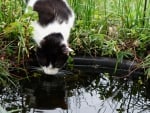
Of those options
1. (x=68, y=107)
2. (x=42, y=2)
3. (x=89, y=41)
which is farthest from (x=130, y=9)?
(x=68, y=107)

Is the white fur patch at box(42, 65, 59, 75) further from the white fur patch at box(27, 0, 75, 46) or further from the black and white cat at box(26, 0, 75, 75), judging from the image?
the white fur patch at box(27, 0, 75, 46)

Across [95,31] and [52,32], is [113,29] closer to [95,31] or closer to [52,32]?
[95,31]

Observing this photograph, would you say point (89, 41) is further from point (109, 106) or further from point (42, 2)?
point (109, 106)

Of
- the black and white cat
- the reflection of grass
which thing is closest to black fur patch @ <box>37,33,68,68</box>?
the black and white cat

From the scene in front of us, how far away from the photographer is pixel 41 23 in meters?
3.97

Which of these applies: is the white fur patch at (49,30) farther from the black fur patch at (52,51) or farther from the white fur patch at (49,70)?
the white fur patch at (49,70)

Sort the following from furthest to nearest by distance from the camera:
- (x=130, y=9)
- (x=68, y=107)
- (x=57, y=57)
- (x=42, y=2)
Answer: (x=130, y=9) < (x=42, y=2) < (x=57, y=57) < (x=68, y=107)

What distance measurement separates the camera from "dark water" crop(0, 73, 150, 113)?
3.39 meters

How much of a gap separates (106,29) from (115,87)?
77cm

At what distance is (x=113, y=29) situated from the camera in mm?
4316

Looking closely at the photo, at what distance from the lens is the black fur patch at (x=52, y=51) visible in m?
3.74

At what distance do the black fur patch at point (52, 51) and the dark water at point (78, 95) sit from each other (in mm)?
165

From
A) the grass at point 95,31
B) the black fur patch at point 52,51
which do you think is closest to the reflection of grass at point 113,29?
the grass at point 95,31

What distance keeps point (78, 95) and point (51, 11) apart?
876 millimetres
